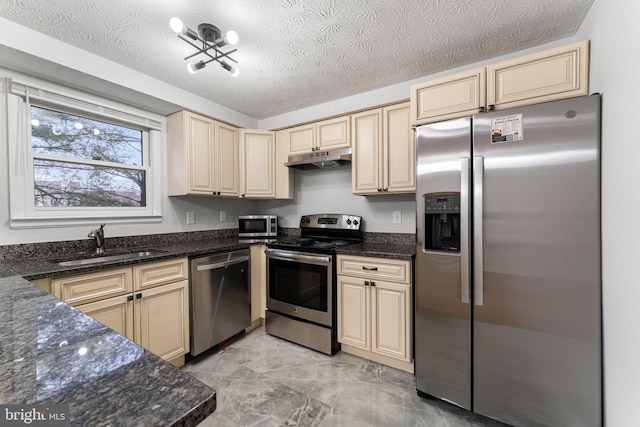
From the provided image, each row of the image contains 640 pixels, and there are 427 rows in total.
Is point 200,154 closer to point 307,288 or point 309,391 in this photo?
point 307,288

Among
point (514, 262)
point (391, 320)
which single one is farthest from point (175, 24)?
point (391, 320)

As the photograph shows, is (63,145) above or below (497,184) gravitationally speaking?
above

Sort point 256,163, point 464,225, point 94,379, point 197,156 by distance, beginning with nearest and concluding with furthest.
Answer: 1. point 94,379
2. point 464,225
3. point 197,156
4. point 256,163

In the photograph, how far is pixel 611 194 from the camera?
124 cm

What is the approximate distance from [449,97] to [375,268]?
1340 mm

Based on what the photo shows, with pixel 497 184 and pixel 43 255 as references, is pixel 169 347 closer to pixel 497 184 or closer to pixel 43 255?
pixel 43 255

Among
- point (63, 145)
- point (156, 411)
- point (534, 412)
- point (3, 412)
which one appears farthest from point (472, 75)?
point (63, 145)

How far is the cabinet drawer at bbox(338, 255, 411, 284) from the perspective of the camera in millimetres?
2046

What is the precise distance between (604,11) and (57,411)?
242cm

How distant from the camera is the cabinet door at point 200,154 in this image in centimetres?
264

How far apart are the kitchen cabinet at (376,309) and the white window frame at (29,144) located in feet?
6.62

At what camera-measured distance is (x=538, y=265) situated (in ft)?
4.78

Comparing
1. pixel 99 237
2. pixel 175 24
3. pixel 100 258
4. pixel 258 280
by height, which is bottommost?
pixel 258 280

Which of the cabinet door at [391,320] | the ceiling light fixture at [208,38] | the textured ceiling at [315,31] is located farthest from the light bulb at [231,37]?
the cabinet door at [391,320]
